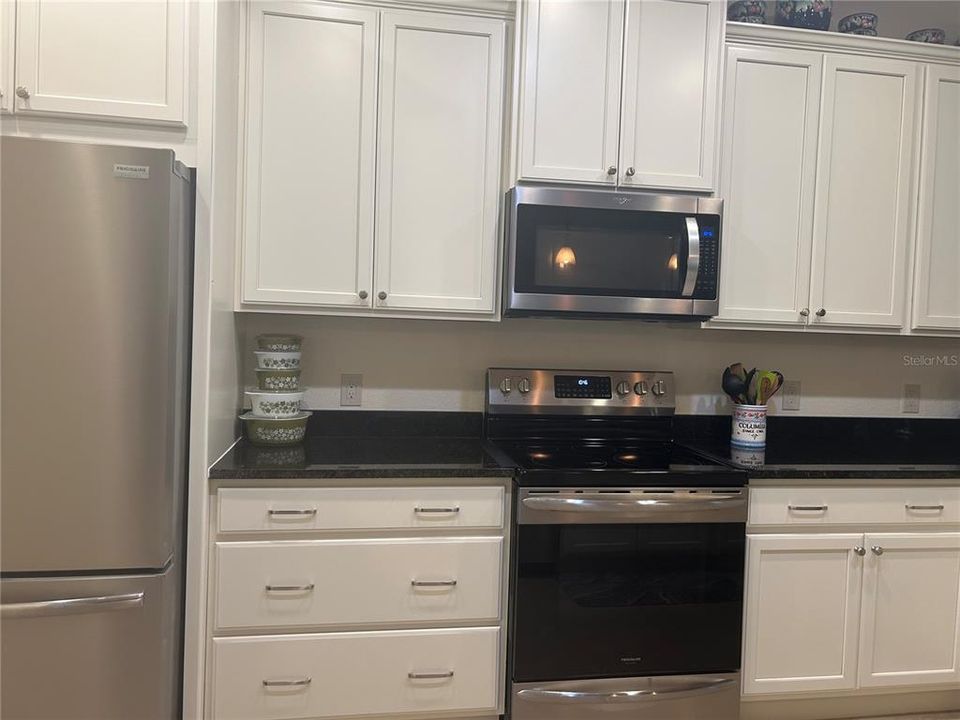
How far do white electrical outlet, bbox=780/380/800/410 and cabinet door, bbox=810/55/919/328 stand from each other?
1.34ft

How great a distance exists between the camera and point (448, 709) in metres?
1.89

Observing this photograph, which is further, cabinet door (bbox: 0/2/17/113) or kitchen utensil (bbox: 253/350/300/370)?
kitchen utensil (bbox: 253/350/300/370)

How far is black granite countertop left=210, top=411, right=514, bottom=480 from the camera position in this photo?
1.82 meters

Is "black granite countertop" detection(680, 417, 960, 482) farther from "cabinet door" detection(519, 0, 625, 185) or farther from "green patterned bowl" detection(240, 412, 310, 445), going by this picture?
"green patterned bowl" detection(240, 412, 310, 445)

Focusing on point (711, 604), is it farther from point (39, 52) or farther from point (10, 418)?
point (39, 52)

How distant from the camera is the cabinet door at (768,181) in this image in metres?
2.25

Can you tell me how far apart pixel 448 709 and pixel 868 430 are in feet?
6.70

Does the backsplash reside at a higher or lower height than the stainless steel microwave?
lower

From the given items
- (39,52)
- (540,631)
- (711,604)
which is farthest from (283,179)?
(711,604)

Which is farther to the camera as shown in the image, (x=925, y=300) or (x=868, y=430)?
(x=868, y=430)

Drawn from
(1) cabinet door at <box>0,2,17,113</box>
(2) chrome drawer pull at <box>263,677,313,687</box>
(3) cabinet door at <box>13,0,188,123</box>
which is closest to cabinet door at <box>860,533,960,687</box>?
(2) chrome drawer pull at <box>263,677,313,687</box>

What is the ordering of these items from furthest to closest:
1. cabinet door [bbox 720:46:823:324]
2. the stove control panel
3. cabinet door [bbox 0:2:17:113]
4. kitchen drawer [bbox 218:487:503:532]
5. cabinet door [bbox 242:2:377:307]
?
the stove control panel, cabinet door [bbox 720:46:823:324], cabinet door [bbox 242:2:377:307], kitchen drawer [bbox 218:487:503:532], cabinet door [bbox 0:2:17:113]

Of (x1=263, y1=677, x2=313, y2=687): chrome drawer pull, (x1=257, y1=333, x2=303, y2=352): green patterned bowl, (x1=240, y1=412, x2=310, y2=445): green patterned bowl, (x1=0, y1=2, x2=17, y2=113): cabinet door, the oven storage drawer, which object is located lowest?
the oven storage drawer

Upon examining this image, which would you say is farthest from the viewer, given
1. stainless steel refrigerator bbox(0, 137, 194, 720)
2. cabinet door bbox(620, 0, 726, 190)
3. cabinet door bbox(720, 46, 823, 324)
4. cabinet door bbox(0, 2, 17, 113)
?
cabinet door bbox(720, 46, 823, 324)
